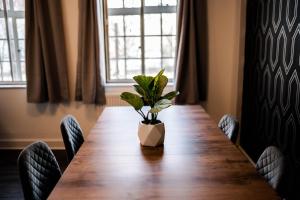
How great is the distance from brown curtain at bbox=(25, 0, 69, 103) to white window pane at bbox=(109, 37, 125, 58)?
1.96 feet

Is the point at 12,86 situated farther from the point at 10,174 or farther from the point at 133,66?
the point at 133,66

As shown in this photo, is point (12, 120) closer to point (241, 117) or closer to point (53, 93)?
point (53, 93)

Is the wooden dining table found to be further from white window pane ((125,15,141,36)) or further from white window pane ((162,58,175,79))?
white window pane ((125,15,141,36))

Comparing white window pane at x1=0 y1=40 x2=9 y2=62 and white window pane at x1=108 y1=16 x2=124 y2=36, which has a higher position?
white window pane at x1=108 y1=16 x2=124 y2=36

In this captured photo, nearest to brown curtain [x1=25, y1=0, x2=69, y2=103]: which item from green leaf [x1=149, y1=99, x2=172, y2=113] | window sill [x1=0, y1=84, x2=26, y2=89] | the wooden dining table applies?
window sill [x1=0, y1=84, x2=26, y2=89]

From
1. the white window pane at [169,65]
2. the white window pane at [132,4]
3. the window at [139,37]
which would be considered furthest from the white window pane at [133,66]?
the white window pane at [132,4]

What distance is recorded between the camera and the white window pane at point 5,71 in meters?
3.68

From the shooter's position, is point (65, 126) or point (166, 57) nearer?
point (65, 126)

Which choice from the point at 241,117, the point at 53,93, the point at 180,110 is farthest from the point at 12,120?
the point at 241,117

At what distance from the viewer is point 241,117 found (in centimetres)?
349

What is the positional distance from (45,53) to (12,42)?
0.60 m

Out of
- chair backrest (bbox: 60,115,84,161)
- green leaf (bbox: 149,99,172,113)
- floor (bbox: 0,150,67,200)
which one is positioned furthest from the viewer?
floor (bbox: 0,150,67,200)

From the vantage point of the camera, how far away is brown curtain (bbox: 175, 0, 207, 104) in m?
3.28

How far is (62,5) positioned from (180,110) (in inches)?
77.6
